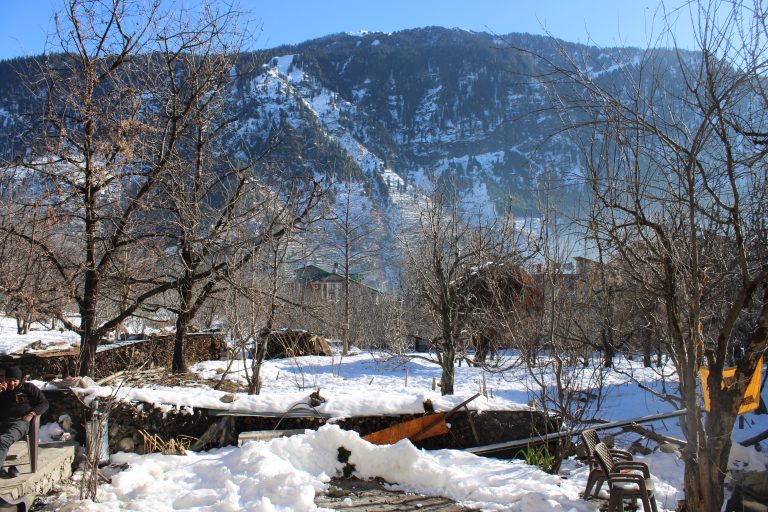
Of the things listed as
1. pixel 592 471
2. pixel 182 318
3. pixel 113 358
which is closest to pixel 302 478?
pixel 592 471

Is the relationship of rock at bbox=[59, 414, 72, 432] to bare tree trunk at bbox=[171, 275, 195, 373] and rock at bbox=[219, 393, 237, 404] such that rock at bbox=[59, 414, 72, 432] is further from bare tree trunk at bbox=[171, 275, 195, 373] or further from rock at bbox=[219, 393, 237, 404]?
bare tree trunk at bbox=[171, 275, 195, 373]

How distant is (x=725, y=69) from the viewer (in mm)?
4242

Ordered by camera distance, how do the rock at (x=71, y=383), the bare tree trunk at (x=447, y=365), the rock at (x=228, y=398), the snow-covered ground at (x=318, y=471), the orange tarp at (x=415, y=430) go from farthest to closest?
the bare tree trunk at (x=447, y=365) < the rock at (x=228, y=398) < the orange tarp at (x=415, y=430) < the rock at (x=71, y=383) < the snow-covered ground at (x=318, y=471)

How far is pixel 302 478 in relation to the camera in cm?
627

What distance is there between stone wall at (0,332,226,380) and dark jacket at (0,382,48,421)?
5.85m

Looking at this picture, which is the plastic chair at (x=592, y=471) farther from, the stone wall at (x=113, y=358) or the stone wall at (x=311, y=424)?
the stone wall at (x=113, y=358)

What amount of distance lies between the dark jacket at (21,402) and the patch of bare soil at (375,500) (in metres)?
3.06

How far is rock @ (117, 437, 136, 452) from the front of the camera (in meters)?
7.81

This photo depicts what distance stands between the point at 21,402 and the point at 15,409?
0.40ft

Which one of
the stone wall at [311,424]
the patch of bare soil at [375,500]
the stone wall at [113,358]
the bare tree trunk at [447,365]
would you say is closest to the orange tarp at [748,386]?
the patch of bare soil at [375,500]

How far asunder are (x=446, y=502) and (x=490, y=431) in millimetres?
2800

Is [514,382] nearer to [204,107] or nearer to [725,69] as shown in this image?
[204,107]

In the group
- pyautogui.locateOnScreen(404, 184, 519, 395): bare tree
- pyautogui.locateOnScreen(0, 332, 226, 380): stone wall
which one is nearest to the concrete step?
pyautogui.locateOnScreen(0, 332, 226, 380): stone wall

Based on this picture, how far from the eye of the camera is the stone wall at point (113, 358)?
13547 mm
